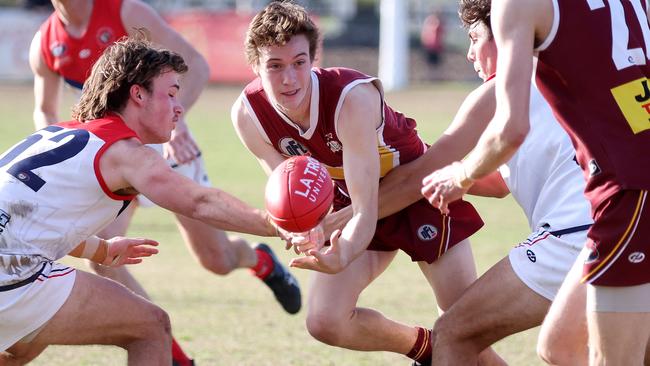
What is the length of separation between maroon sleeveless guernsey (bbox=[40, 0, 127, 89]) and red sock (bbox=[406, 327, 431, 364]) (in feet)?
8.90

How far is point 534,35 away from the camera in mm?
3734

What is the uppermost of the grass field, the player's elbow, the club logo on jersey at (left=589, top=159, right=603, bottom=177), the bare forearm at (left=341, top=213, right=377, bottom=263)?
the player's elbow

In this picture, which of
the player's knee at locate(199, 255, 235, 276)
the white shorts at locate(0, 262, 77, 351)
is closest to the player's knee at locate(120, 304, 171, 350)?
the white shorts at locate(0, 262, 77, 351)

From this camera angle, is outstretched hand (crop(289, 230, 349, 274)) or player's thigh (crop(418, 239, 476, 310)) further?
player's thigh (crop(418, 239, 476, 310))

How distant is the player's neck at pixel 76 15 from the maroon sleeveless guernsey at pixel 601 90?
12.5ft

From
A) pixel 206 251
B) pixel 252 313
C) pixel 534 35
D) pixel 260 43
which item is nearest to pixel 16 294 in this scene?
pixel 260 43

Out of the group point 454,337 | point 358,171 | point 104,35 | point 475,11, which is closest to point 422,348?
point 454,337

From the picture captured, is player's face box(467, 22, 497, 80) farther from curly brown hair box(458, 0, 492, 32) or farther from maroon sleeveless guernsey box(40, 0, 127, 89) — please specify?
maroon sleeveless guernsey box(40, 0, 127, 89)

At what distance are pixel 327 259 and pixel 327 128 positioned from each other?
79 centimetres

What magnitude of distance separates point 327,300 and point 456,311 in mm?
745

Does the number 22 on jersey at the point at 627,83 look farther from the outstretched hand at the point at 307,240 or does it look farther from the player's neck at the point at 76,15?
the player's neck at the point at 76,15

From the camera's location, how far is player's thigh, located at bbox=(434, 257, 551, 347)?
15.4 feet

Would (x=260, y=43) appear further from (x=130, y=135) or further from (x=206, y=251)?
(x=206, y=251)

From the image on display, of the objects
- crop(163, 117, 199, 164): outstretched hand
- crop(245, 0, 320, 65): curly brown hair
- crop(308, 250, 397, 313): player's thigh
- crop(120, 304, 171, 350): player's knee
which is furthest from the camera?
crop(163, 117, 199, 164): outstretched hand
